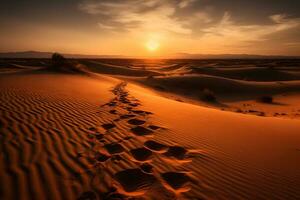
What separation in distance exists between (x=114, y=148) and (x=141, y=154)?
0.58 metres

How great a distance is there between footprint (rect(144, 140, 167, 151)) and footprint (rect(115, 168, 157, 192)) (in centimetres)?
87

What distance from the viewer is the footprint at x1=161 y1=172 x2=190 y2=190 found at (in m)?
2.90

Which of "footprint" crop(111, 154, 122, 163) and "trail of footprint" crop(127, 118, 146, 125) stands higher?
"footprint" crop(111, 154, 122, 163)

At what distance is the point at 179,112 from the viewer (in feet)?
23.5

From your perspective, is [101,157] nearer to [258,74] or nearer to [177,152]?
[177,152]

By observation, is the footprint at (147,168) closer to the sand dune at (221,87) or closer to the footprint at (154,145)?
the footprint at (154,145)

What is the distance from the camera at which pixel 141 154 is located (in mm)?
3814

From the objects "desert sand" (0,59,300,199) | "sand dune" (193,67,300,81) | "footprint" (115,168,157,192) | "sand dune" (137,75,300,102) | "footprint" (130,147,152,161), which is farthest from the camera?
"sand dune" (193,67,300,81)

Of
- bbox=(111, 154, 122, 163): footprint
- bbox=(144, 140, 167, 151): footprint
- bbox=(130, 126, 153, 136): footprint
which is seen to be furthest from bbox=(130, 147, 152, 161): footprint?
bbox=(130, 126, 153, 136): footprint

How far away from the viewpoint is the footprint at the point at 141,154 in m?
3.66

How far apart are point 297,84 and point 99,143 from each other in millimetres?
22271

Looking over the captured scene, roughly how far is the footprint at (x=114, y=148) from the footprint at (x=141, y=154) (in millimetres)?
246

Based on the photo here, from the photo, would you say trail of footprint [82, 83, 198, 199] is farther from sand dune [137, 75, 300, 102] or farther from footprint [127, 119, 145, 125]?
sand dune [137, 75, 300, 102]

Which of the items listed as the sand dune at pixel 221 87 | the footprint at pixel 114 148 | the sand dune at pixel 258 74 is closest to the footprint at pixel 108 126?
the footprint at pixel 114 148
